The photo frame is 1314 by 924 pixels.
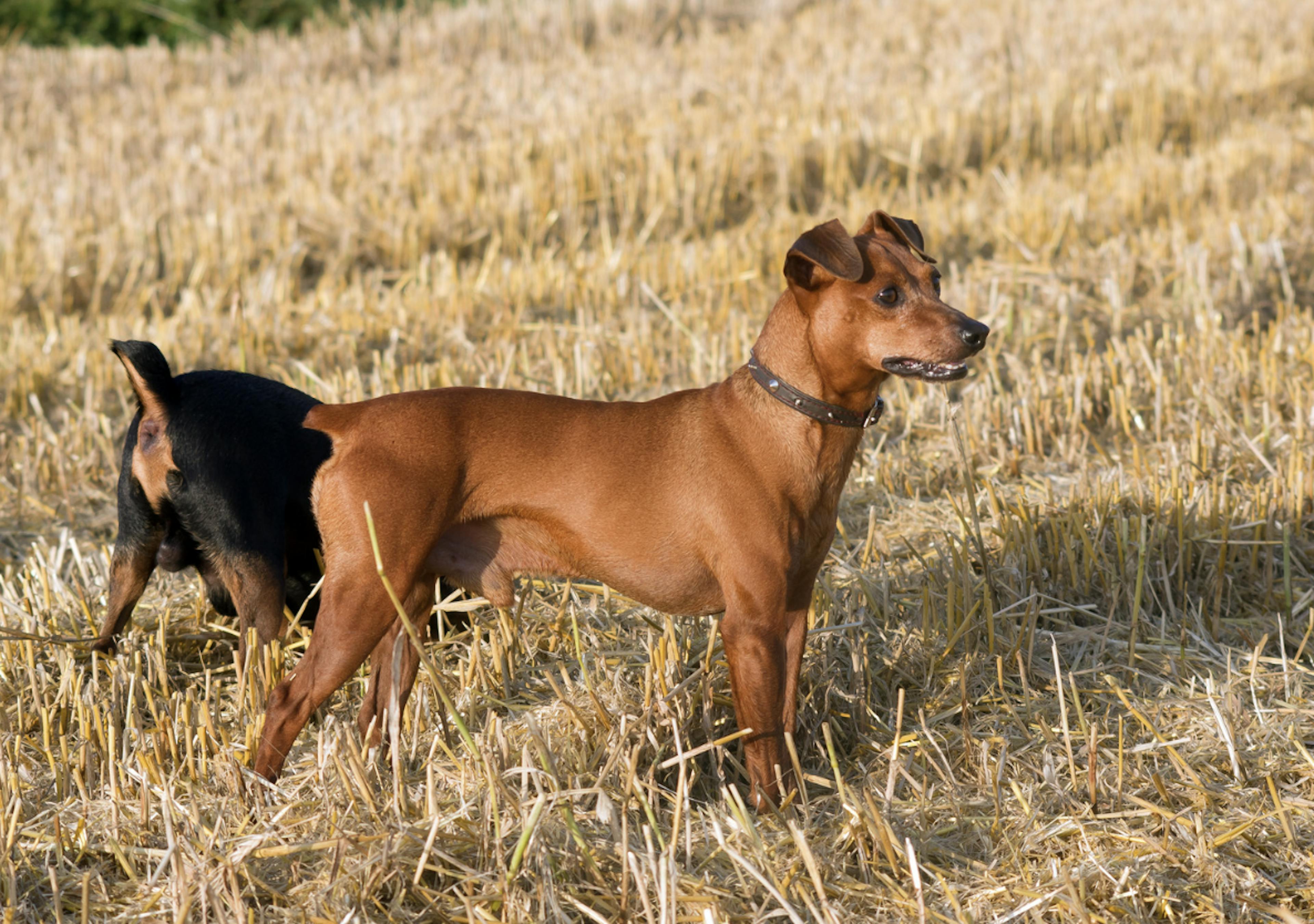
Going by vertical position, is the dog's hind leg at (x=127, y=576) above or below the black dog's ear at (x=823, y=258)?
below

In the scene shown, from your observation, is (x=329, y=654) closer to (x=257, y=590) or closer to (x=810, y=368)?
(x=257, y=590)

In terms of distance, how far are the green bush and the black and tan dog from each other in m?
14.5

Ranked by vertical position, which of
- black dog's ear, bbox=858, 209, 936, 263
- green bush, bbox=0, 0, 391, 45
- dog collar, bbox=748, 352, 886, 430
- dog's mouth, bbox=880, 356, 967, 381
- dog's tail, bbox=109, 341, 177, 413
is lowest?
dog collar, bbox=748, 352, 886, 430

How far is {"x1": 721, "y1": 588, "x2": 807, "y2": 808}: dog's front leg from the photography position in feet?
11.0

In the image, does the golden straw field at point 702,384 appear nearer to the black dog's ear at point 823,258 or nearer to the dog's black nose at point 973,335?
the dog's black nose at point 973,335

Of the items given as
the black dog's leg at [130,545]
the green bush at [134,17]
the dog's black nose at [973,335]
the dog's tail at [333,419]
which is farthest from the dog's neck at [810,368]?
the green bush at [134,17]

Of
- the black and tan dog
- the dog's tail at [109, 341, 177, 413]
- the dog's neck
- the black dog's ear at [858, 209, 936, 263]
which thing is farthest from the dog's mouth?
the dog's tail at [109, 341, 177, 413]

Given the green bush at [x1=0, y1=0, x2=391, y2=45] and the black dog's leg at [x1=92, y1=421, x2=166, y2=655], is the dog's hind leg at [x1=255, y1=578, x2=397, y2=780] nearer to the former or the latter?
the black dog's leg at [x1=92, y1=421, x2=166, y2=655]

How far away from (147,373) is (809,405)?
5.80 ft

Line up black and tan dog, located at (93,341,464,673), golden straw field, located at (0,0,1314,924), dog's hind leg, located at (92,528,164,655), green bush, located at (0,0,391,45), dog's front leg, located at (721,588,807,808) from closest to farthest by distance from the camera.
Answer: golden straw field, located at (0,0,1314,924) → dog's front leg, located at (721,588,807,808) → black and tan dog, located at (93,341,464,673) → dog's hind leg, located at (92,528,164,655) → green bush, located at (0,0,391,45)

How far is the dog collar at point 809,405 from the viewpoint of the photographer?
341 cm

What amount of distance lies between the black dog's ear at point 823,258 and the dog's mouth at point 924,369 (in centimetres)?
23

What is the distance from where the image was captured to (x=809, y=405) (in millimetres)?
3404

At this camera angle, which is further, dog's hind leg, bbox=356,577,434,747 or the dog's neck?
dog's hind leg, bbox=356,577,434,747
